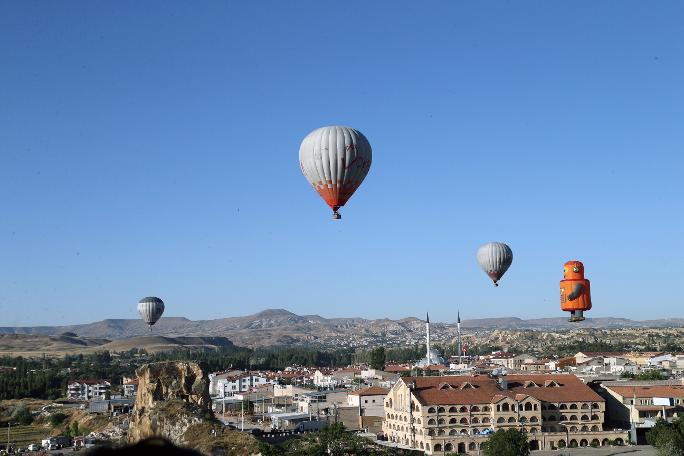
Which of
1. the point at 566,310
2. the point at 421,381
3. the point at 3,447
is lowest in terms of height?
the point at 3,447

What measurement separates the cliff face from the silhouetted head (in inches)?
769

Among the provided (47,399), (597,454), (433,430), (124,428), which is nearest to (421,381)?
(433,430)

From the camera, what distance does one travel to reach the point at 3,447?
158 ft

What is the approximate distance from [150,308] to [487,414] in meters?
26.2

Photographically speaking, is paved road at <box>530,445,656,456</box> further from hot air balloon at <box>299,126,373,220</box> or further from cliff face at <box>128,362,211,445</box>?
hot air balloon at <box>299,126,373,220</box>

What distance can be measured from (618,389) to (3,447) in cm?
3590

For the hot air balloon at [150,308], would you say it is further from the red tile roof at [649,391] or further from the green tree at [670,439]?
the green tree at [670,439]

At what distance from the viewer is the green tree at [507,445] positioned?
36844 millimetres

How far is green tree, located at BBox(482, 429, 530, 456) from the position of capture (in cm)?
3684

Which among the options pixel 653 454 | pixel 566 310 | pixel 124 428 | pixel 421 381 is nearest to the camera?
pixel 566 310

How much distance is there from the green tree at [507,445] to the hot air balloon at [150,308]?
95.0 feet

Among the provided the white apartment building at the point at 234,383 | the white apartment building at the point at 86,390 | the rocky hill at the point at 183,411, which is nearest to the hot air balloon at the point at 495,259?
the rocky hill at the point at 183,411

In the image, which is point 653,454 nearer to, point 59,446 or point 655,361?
point 59,446

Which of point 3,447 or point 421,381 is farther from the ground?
point 421,381
